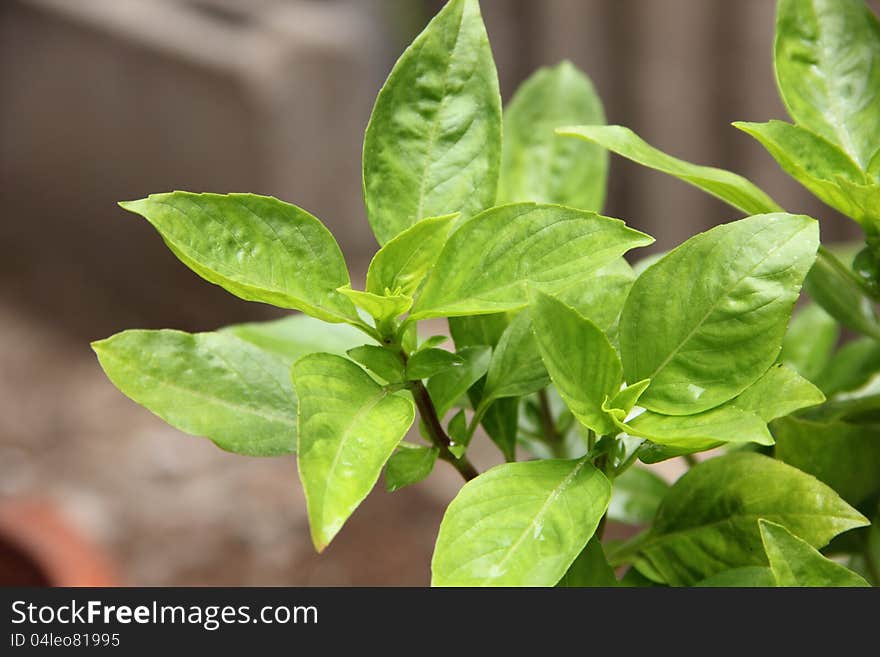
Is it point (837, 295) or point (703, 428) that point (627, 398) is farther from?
point (837, 295)

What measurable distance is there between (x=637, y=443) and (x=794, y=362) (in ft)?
0.61

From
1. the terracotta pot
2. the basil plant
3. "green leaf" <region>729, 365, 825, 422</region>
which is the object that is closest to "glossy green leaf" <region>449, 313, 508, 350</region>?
the basil plant

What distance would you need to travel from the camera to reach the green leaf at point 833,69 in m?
0.40

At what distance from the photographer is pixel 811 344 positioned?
21.5 inches

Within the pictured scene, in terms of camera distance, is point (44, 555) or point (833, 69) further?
point (44, 555)

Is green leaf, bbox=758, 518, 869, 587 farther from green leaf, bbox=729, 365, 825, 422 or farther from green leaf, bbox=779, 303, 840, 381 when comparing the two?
green leaf, bbox=779, 303, 840, 381

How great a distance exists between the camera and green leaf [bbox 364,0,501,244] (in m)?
0.37

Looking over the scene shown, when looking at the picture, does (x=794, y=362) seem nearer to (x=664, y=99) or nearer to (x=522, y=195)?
(x=522, y=195)

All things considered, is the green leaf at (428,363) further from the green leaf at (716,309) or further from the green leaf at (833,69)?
the green leaf at (833,69)

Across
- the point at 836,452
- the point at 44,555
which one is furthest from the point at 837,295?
the point at 44,555

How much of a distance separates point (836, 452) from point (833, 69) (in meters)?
0.15

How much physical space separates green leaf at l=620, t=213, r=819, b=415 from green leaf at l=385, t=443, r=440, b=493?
0.08 metres

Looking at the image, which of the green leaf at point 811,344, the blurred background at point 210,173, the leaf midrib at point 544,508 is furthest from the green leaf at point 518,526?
the blurred background at point 210,173

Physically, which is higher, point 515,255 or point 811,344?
point 515,255
